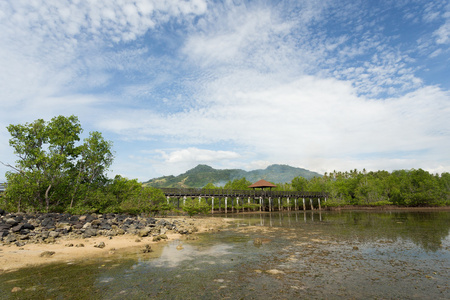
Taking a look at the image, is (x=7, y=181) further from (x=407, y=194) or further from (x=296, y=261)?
(x=407, y=194)

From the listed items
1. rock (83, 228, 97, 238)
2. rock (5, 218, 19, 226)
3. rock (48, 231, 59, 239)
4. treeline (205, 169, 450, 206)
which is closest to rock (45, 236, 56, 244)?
rock (48, 231, 59, 239)

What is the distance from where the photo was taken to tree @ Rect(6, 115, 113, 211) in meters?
22.2

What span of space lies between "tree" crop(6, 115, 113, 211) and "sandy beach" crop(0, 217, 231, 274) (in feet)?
31.2

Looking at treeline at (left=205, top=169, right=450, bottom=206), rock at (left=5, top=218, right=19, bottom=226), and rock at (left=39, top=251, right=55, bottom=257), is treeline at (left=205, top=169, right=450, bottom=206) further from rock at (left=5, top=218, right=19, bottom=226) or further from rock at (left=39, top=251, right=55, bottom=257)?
rock at (left=39, top=251, right=55, bottom=257)

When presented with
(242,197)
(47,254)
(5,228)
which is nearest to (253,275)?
(47,254)

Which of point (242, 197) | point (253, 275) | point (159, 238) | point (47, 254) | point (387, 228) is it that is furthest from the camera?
point (242, 197)

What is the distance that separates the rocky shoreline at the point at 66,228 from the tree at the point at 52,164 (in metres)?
3.46

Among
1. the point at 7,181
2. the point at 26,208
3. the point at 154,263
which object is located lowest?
the point at 154,263

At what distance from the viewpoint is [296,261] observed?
1139cm

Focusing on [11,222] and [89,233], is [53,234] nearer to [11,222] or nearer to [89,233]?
[89,233]

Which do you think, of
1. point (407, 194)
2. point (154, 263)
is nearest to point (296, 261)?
point (154, 263)

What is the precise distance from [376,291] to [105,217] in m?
22.8

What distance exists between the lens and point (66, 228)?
1788 centimetres

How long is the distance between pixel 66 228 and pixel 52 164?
892cm
